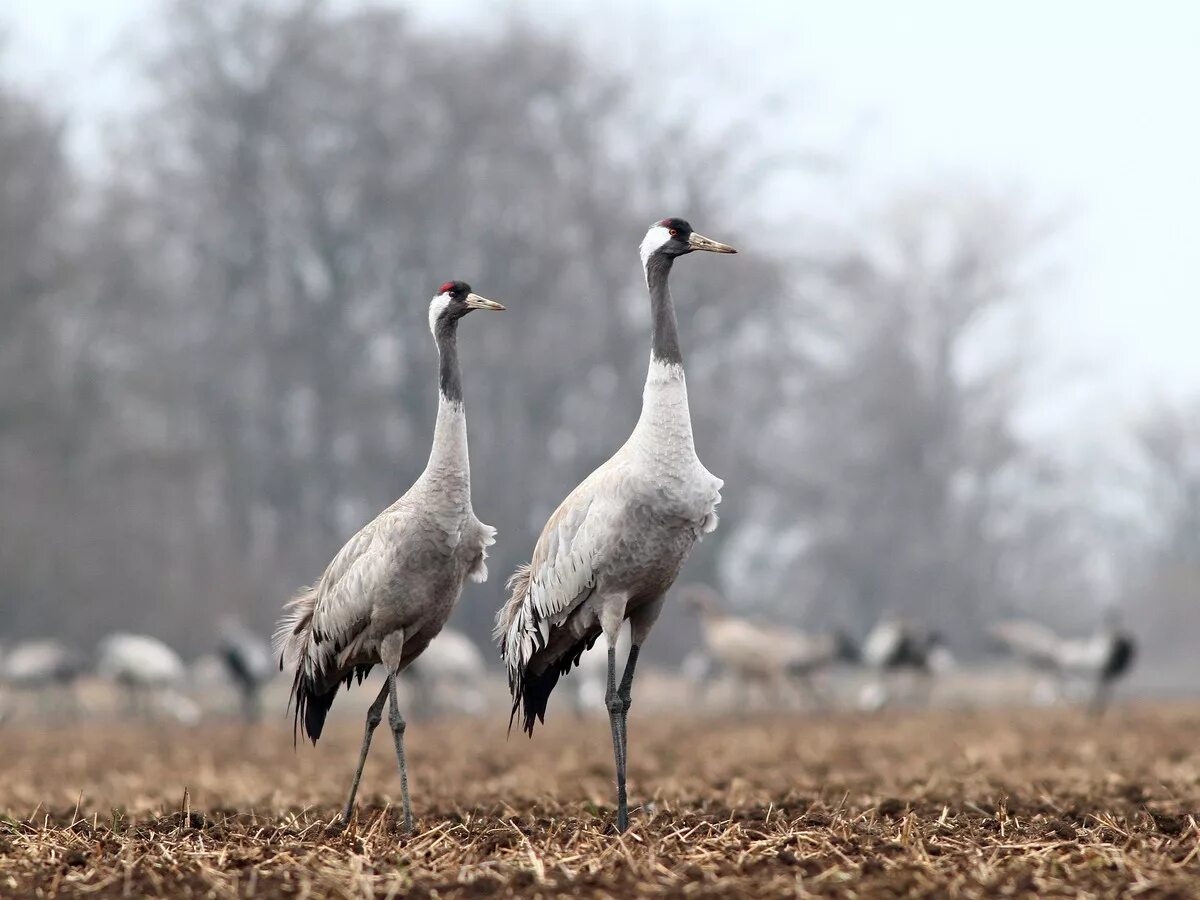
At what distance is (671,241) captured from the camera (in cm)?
718

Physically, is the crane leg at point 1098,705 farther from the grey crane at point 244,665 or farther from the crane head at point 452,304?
the crane head at point 452,304

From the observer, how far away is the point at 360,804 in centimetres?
828

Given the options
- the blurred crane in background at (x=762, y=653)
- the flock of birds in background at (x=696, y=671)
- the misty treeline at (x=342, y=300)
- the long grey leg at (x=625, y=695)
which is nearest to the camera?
the long grey leg at (x=625, y=695)

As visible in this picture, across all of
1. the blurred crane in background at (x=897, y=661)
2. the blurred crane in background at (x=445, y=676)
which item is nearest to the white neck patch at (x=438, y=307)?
the blurred crane in background at (x=445, y=676)

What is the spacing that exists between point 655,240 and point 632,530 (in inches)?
53.7

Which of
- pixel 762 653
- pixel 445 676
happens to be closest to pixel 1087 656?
pixel 762 653

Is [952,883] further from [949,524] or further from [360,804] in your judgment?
[949,524]

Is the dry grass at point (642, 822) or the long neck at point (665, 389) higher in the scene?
the long neck at point (665, 389)

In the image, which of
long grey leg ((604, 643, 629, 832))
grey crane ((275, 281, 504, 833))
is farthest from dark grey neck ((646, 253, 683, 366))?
long grey leg ((604, 643, 629, 832))

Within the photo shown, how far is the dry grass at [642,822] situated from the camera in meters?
5.28

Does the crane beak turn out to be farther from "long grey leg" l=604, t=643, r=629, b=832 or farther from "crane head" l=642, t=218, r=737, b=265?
"long grey leg" l=604, t=643, r=629, b=832

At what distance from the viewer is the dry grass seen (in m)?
5.28

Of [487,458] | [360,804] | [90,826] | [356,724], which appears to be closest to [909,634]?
[356,724]

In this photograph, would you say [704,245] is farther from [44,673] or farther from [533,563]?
[44,673]
